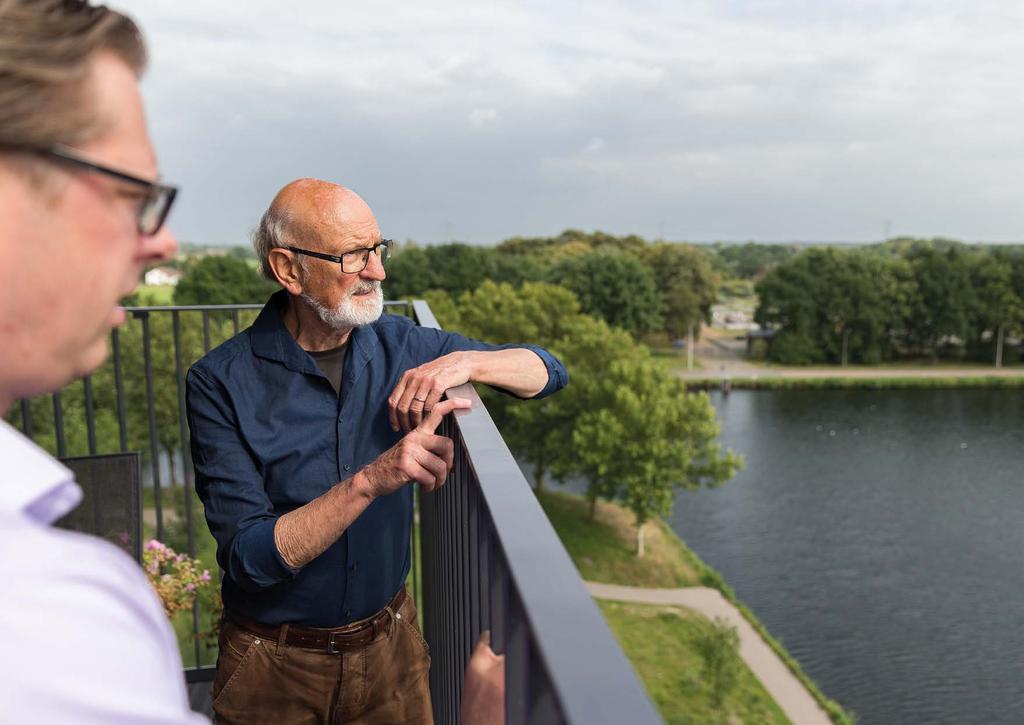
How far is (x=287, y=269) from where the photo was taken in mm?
2453

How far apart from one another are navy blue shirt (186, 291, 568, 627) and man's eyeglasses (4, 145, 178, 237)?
1.30m

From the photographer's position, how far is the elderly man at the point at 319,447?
Answer: 2.20 m

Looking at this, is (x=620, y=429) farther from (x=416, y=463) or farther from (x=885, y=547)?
(x=416, y=463)

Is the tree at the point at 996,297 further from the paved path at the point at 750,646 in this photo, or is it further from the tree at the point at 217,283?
the tree at the point at 217,283

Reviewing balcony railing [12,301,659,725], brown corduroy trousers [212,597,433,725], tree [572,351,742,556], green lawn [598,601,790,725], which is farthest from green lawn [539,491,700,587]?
balcony railing [12,301,659,725]

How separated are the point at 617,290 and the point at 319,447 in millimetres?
49996

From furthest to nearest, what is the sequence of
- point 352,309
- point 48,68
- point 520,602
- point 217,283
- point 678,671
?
1. point 217,283
2. point 678,671
3. point 352,309
4. point 520,602
5. point 48,68

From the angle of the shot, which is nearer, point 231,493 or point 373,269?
point 231,493

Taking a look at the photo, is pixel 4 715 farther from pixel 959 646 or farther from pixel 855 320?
pixel 855 320

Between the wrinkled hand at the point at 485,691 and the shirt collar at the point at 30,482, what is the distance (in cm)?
72

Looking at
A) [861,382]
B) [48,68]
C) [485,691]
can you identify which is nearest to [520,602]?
[485,691]

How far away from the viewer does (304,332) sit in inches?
98.4

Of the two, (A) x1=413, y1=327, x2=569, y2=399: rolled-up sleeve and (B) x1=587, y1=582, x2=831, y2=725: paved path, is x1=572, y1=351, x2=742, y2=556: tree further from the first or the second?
(A) x1=413, y1=327, x2=569, y2=399: rolled-up sleeve

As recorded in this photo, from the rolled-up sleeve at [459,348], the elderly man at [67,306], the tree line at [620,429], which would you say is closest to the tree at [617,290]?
the tree line at [620,429]
